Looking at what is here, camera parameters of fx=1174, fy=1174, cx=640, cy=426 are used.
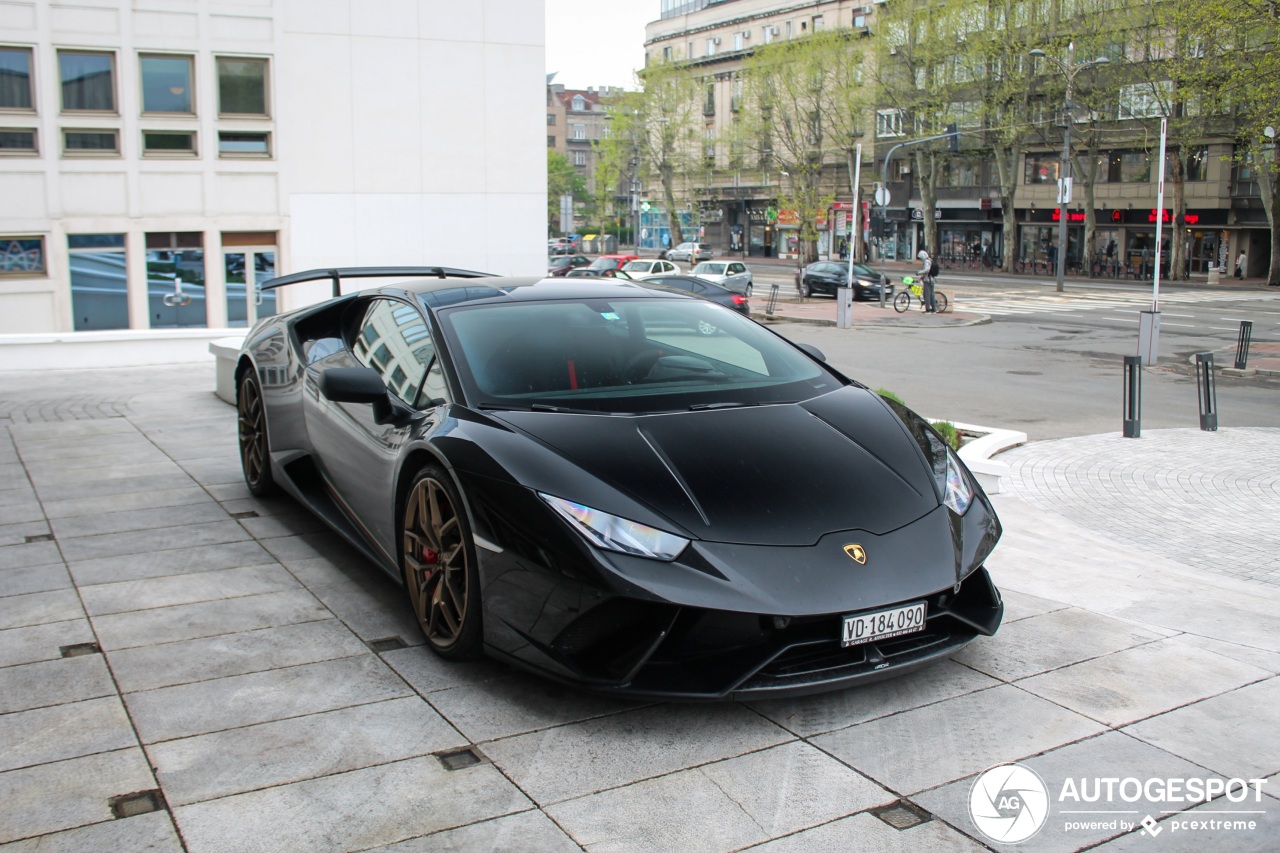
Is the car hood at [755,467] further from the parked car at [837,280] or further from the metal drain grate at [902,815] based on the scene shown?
the parked car at [837,280]

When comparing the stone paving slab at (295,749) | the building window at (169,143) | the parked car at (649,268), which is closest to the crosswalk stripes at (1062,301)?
the parked car at (649,268)

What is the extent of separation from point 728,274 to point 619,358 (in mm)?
35839

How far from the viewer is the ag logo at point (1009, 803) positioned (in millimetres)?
3125

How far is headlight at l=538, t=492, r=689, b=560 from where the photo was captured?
369 cm

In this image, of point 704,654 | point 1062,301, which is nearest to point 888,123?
point 1062,301

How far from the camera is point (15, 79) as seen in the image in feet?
83.2

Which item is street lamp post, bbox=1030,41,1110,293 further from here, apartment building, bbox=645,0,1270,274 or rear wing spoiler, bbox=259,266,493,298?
rear wing spoiler, bbox=259,266,493,298

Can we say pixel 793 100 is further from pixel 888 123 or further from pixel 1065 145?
pixel 1065 145

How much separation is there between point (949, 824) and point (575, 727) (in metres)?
1.23

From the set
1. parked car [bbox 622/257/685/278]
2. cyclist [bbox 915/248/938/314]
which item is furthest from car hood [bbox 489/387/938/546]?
parked car [bbox 622/257/685/278]

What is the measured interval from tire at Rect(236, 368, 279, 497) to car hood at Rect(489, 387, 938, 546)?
3059mm

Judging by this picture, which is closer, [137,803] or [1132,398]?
[137,803]

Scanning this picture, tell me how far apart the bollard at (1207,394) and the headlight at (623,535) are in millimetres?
9489

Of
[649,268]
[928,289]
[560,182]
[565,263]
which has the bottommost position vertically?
[928,289]
